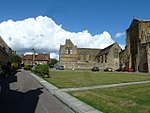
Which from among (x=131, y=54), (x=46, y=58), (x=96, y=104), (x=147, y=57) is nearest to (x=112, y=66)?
(x=131, y=54)

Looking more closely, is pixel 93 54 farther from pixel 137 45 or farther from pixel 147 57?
pixel 147 57

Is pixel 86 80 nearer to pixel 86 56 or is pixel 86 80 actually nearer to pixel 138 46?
pixel 138 46

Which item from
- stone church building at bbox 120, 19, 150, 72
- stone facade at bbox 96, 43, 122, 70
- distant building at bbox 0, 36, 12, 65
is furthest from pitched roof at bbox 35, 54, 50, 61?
stone church building at bbox 120, 19, 150, 72

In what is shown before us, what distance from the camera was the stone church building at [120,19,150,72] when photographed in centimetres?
6669

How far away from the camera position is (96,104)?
1230 cm

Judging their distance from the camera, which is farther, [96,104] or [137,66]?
[137,66]

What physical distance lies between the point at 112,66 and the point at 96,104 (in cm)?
7920

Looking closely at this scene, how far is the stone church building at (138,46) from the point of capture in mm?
66688

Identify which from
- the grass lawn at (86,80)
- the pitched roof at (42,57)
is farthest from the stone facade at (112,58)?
the grass lawn at (86,80)

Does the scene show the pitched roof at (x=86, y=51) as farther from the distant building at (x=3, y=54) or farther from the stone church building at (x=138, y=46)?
the distant building at (x=3, y=54)

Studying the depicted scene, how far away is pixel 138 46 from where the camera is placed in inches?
2793

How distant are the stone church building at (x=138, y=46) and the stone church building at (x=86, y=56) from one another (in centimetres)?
1030

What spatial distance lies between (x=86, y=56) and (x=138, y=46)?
36.5 metres

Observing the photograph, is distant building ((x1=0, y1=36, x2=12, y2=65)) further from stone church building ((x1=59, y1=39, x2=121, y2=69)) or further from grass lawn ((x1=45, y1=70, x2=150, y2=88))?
grass lawn ((x1=45, y1=70, x2=150, y2=88))
